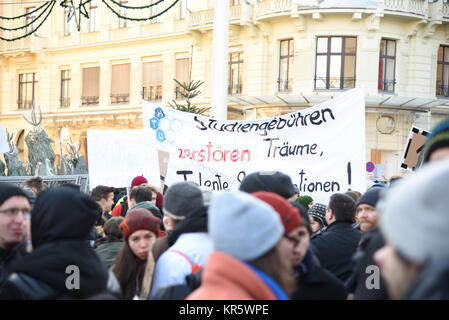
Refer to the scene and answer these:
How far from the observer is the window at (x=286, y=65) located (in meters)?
29.2

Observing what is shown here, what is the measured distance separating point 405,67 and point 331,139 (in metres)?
21.5

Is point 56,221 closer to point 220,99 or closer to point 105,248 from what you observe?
point 105,248

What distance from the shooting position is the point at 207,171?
8.79 m

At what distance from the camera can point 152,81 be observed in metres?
34.4

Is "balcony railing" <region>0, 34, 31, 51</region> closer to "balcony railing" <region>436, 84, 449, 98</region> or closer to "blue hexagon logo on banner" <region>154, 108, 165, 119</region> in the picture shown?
"balcony railing" <region>436, 84, 449, 98</region>

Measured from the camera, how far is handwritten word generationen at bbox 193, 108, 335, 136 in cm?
850

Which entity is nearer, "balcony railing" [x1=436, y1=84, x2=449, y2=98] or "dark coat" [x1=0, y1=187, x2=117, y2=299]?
"dark coat" [x1=0, y1=187, x2=117, y2=299]

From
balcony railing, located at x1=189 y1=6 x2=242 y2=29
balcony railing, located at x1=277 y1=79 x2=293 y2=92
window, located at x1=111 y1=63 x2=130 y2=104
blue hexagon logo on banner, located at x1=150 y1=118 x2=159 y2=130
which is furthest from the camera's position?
window, located at x1=111 y1=63 x2=130 y2=104

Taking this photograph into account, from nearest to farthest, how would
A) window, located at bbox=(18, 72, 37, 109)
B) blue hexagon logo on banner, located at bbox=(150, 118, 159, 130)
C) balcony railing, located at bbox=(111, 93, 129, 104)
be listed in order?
blue hexagon logo on banner, located at bbox=(150, 118, 159, 130)
balcony railing, located at bbox=(111, 93, 129, 104)
window, located at bbox=(18, 72, 37, 109)

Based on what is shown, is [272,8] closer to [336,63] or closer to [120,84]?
[336,63]

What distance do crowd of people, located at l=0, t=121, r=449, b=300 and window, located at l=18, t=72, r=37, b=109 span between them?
35.8 m

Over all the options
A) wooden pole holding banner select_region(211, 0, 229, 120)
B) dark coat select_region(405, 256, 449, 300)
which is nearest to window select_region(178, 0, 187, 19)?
wooden pole holding banner select_region(211, 0, 229, 120)

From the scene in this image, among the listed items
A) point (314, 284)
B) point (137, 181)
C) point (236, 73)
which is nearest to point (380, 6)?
point (236, 73)

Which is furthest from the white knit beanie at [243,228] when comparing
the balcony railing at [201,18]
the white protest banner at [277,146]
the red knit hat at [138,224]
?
the balcony railing at [201,18]
